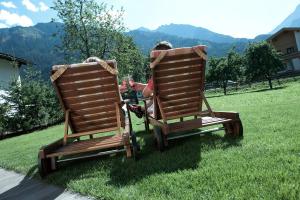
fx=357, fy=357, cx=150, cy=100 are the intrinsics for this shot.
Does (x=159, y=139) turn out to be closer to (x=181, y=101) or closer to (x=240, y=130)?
(x=181, y=101)

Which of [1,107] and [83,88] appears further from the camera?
[1,107]

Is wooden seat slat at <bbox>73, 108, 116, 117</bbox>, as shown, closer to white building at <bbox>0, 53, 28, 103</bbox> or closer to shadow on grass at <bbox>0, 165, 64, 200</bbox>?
shadow on grass at <bbox>0, 165, 64, 200</bbox>

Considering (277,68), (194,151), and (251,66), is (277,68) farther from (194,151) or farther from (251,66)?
(194,151)

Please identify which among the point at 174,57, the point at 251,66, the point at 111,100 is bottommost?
the point at 111,100

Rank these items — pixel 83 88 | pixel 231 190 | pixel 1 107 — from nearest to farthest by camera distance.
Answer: pixel 231 190 → pixel 83 88 → pixel 1 107

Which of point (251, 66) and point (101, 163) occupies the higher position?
point (251, 66)

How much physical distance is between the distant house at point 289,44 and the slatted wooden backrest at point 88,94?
53634 mm

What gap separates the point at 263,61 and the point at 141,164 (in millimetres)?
35027

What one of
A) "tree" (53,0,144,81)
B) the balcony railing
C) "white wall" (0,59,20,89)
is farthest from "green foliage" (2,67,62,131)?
the balcony railing

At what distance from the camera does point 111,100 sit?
269 inches

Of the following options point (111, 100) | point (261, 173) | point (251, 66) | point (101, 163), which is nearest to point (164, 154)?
point (101, 163)

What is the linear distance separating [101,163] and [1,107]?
60.5 feet

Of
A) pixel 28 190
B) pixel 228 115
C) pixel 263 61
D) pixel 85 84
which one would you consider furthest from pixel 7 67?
pixel 228 115

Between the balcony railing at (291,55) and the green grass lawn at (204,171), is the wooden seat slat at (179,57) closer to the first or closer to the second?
the green grass lawn at (204,171)
